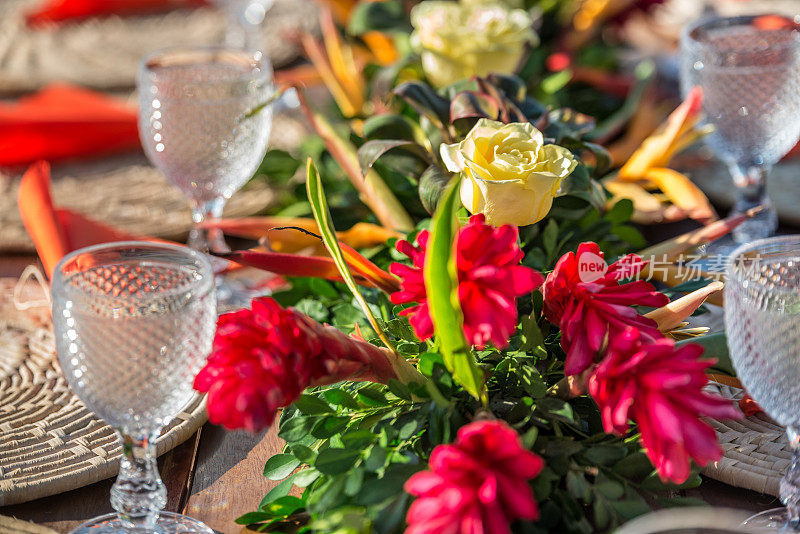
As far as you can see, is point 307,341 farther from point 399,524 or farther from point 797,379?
point 797,379

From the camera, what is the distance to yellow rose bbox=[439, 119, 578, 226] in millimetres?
669

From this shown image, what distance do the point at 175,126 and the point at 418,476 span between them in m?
0.51

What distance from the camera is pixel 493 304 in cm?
53

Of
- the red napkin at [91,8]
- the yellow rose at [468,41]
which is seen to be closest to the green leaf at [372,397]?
the yellow rose at [468,41]

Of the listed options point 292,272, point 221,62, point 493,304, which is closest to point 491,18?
point 221,62

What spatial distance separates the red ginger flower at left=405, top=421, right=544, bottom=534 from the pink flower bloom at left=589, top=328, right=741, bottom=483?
0.21 feet

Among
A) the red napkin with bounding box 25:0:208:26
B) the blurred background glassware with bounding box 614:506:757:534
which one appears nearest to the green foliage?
the blurred background glassware with bounding box 614:506:757:534

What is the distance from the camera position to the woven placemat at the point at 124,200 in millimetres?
1103

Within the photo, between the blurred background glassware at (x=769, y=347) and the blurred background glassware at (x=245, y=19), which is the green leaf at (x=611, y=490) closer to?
the blurred background glassware at (x=769, y=347)

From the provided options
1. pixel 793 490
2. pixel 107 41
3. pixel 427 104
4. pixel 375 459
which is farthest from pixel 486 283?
pixel 107 41

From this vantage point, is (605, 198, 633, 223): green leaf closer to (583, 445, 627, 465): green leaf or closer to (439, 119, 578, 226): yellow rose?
(439, 119, 578, 226): yellow rose

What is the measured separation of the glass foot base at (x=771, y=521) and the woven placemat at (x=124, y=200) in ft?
2.32

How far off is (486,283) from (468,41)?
0.55 meters

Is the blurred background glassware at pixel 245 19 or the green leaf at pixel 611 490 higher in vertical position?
the green leaf at pixel 611 490
